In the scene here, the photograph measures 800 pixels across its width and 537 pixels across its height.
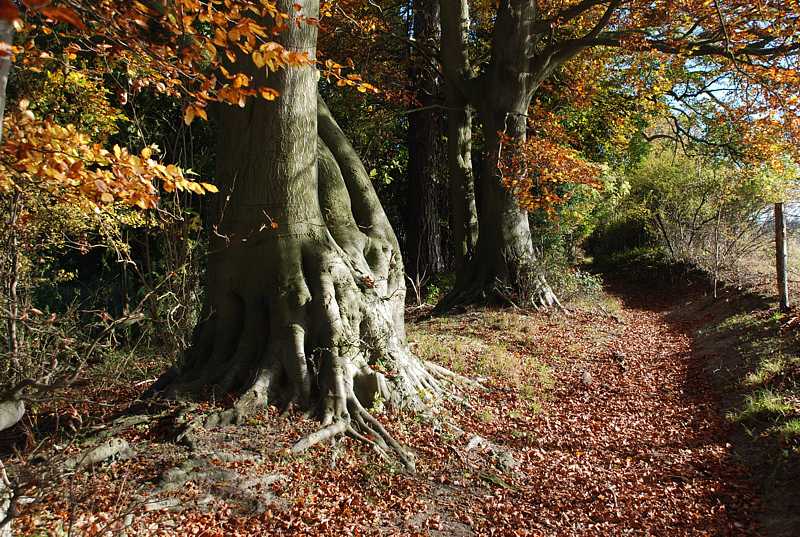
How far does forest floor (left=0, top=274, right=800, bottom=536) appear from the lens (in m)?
3.87

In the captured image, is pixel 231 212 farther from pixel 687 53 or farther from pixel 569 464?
pixel 687 53

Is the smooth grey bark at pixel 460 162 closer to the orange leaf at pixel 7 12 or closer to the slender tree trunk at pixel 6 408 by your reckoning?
the slender tree trunk at pixel 6 408

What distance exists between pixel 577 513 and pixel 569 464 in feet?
3.00

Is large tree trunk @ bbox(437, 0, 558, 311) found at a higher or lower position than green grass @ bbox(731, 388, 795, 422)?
higher

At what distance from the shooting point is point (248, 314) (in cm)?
589

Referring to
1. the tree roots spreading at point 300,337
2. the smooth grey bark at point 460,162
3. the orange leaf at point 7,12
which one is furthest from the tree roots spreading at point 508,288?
the orange leaf at point 7,12

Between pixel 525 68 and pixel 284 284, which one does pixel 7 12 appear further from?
pixel 525 68

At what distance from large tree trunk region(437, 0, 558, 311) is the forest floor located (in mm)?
3975

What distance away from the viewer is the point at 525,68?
12.4 m

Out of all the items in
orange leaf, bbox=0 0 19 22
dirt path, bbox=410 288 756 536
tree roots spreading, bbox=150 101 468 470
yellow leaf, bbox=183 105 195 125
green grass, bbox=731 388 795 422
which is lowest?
dirt path, bbox=410 288 756 536

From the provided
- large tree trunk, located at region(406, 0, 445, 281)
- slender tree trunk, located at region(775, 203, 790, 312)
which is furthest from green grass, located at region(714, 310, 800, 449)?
large tree trunk, located at region(406, 0, 445, 281)

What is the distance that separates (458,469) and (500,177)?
8.25 meters

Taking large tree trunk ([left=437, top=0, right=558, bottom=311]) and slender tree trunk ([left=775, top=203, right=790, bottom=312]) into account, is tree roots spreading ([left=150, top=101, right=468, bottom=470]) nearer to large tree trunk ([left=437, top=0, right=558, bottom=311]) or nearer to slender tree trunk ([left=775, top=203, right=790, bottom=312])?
large tree trunk ([left=437, top=0, right=558, bottom=311])

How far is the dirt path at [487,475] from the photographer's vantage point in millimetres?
4047
